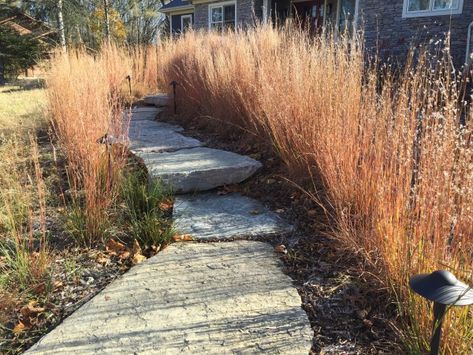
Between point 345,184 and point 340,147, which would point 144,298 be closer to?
point 345,184

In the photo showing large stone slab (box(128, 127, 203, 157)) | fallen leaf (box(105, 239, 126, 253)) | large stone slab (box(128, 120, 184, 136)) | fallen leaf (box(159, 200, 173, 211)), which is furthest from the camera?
large stone slab (box(128, 120, 184, 136))

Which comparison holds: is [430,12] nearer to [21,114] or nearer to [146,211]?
[21,114]

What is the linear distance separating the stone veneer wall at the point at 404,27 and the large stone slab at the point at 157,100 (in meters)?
4.64

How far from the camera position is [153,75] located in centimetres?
884

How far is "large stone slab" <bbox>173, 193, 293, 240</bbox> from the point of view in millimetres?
2473

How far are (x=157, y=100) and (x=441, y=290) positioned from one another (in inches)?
253

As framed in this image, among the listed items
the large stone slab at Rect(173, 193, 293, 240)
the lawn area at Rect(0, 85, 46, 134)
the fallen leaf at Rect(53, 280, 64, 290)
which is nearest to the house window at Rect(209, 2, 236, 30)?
the lawn area at Rect(0, 85, 46, 134)

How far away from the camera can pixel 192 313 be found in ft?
5.62

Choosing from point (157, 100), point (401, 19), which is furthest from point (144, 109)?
point (401, 19)

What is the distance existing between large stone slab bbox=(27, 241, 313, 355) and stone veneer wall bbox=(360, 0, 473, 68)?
764cm

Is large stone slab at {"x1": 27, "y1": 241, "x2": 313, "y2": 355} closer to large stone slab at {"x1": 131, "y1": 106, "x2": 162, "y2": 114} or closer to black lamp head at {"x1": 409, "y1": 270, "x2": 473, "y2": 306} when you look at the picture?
black lamp head at {"x1": 409, "y1": 270, "x2": 473, "y2": 306}

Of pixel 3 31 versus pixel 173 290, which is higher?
pixel 3 31

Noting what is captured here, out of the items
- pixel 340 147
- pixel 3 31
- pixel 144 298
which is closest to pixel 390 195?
pixel 340 147

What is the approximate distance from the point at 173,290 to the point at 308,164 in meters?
1.35
